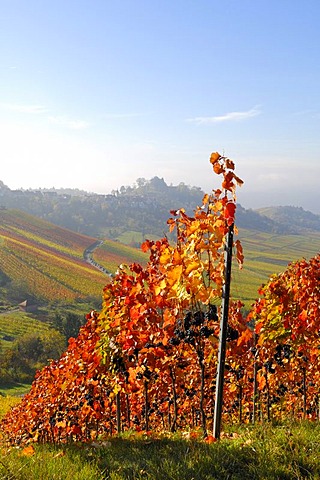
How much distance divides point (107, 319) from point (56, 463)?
12.4 ft

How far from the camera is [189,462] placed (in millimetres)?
4348

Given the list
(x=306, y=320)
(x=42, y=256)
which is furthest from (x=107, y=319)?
(x=42, y=256)

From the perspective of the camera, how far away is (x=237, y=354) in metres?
12.0

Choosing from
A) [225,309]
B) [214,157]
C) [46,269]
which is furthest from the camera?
[46,269]

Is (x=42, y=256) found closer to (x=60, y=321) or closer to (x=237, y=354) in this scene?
(x=60, y=321)

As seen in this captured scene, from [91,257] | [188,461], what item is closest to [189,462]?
[188,461]

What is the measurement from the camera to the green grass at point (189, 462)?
413cm

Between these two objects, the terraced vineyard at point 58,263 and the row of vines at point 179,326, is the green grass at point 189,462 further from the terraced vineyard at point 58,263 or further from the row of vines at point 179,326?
the terraced vineyard at point 58,263

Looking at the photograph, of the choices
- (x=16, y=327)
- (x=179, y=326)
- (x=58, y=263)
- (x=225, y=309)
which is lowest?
(x=16, y=327)

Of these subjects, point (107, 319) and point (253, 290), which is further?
point (253, 290)

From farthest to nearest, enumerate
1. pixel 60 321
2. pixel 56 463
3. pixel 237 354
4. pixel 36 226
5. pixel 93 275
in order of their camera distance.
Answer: pixel 36 226 → pixel 93 275 → pixel 60 321 → pixel 237 354 → pixel 56 463

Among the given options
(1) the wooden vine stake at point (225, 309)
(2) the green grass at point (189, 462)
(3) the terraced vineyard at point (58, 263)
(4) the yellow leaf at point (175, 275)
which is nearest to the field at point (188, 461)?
(2) the green grass at point (189, 462)

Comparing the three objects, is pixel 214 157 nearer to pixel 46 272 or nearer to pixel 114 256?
pixel 46 272

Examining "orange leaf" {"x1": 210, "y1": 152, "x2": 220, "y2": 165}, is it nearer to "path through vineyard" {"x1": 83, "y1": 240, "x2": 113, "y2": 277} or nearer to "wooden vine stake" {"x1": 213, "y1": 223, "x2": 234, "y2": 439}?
"wooden vine stake" {"x1": 213, "y1": 223, "x2": 234, "y2": 439}
